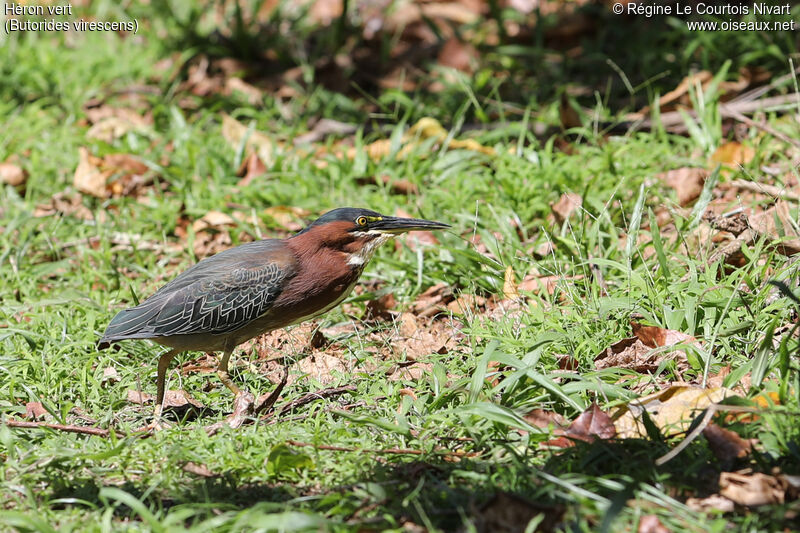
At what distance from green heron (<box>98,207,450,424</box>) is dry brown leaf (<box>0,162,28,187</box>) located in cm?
259

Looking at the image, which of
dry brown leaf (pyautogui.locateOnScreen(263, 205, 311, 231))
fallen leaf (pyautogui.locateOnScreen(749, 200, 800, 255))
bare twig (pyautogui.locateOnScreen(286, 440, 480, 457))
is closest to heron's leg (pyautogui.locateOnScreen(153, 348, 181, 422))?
bare twig (pyautogui.locateOnScreen(286, 440, 480, 457))

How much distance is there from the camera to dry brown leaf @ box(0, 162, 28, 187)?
6.43m

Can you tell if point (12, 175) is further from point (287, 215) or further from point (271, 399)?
point (271, 399)

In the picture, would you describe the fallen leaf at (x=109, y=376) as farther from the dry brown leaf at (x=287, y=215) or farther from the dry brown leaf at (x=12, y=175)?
the dry brown leaf at (x=12, y=175)

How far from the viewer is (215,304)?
4320mm

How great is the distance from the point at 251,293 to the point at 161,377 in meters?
0.60

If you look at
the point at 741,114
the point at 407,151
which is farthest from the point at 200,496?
the point at 741,114

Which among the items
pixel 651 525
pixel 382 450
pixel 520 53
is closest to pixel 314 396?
pixel 382 450

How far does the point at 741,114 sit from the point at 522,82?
182cm

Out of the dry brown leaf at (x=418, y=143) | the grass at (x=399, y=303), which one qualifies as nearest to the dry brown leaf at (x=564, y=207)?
the grass at (x=399, y=303)

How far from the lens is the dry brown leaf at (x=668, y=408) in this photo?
3352 millimetres

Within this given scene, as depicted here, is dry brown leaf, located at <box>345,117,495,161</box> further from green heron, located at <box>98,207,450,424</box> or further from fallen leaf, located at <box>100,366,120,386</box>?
fallen leaf, located at <box>100,366,120,386</box>

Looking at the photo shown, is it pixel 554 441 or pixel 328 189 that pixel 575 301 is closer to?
pixel 554 441

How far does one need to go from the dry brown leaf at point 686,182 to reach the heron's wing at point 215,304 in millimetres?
2537
